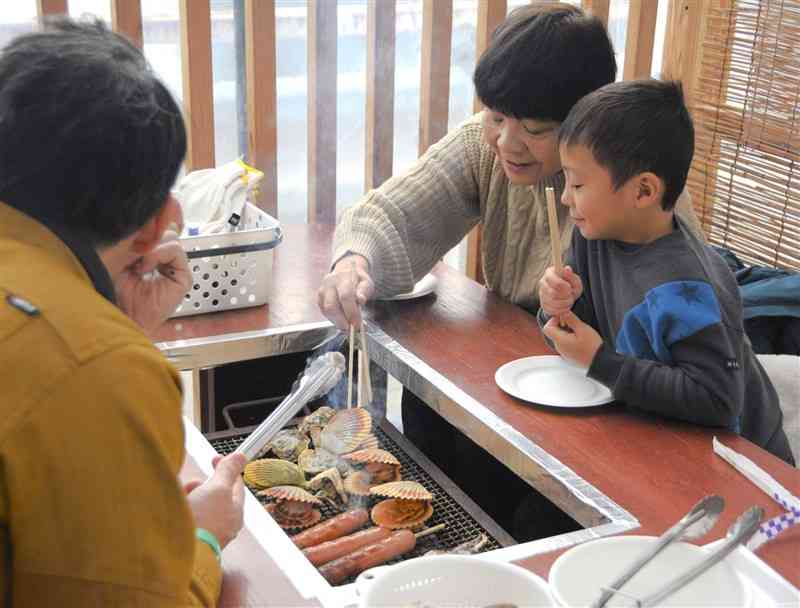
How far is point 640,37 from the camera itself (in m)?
3.10

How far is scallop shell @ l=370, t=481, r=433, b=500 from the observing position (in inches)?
56.4

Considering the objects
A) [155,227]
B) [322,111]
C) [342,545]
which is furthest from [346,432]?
[322,111]

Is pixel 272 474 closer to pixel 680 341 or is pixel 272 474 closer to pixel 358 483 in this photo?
pixel 358 483

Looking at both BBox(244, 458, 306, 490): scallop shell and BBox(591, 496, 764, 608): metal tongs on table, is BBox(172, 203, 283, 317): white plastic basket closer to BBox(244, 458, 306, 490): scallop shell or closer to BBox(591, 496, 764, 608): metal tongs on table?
BBox(244, 458, 306, 490): scallop shell

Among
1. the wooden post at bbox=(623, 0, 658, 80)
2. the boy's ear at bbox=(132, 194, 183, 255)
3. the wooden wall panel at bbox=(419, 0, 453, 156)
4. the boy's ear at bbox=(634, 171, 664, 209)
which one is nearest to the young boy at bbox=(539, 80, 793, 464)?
the boy's ear at bbox=(634, 171, 664, 209)

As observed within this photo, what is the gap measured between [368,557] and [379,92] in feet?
5.93

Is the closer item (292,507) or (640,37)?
(292,507)

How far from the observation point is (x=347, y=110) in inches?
122

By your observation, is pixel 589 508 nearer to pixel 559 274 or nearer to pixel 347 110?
pixel 559 274

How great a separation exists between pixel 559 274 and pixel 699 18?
5.06ft

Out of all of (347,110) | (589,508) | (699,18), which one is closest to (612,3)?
(699,18)

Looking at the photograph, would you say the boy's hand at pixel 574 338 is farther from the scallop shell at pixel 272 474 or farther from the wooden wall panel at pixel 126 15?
the wooden wall panel at pixel 126 15

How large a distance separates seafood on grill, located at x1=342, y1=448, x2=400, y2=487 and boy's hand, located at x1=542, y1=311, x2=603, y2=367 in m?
0.32

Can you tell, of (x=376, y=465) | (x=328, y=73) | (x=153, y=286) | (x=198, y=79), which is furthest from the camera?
(x=328, y=73)
